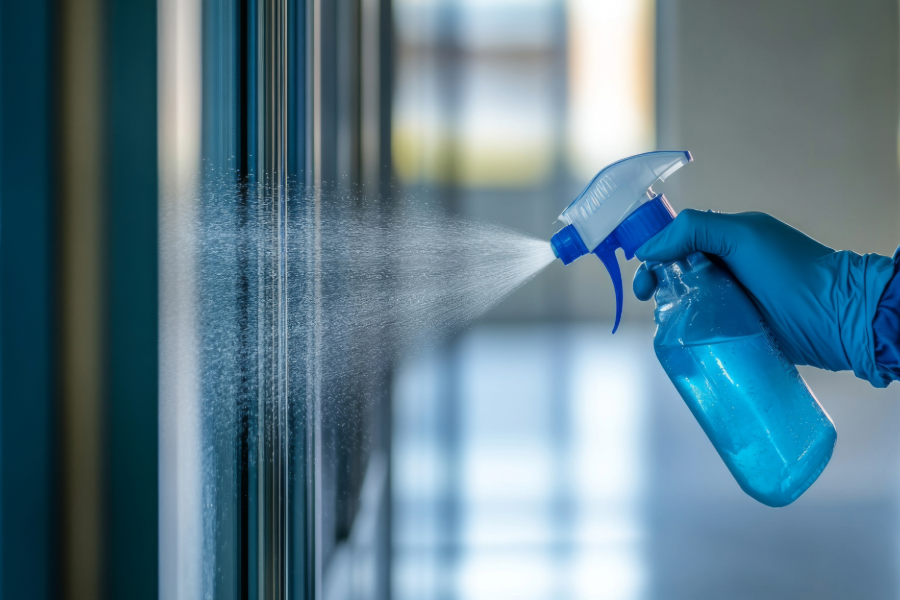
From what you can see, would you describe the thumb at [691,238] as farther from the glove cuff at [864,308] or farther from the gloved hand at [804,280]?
the glove cuff at [864,308]

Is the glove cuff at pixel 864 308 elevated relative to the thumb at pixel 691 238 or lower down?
lower down

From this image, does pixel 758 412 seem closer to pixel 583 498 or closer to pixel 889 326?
pixel 889 326

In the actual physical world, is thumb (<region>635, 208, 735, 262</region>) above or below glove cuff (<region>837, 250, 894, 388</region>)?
above

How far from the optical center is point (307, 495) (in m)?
0.49

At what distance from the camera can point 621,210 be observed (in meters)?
0.45

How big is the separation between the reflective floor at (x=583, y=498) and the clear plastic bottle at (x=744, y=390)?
0.47 m

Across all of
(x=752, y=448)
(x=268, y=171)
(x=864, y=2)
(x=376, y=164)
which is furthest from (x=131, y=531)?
(x=864, y=2)

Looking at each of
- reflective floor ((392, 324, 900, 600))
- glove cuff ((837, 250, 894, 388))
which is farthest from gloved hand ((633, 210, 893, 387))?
reflective floor ((392, 324, 900, 600))

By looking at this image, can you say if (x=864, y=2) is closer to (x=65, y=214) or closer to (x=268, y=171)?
(x=268, y=171)

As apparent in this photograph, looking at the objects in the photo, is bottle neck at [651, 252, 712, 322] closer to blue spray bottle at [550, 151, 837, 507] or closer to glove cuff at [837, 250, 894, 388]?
blue spray bottle at [550, 151, 837, 507]

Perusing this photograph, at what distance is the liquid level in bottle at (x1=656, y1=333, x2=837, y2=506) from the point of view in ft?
1.47

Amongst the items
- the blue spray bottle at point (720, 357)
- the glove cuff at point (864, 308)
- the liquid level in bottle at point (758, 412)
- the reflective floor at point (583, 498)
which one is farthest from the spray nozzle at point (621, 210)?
the reflective floor at point (583, 498)

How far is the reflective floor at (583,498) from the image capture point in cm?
91

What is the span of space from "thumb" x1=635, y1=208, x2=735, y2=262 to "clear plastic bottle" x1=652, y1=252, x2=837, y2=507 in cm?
4
